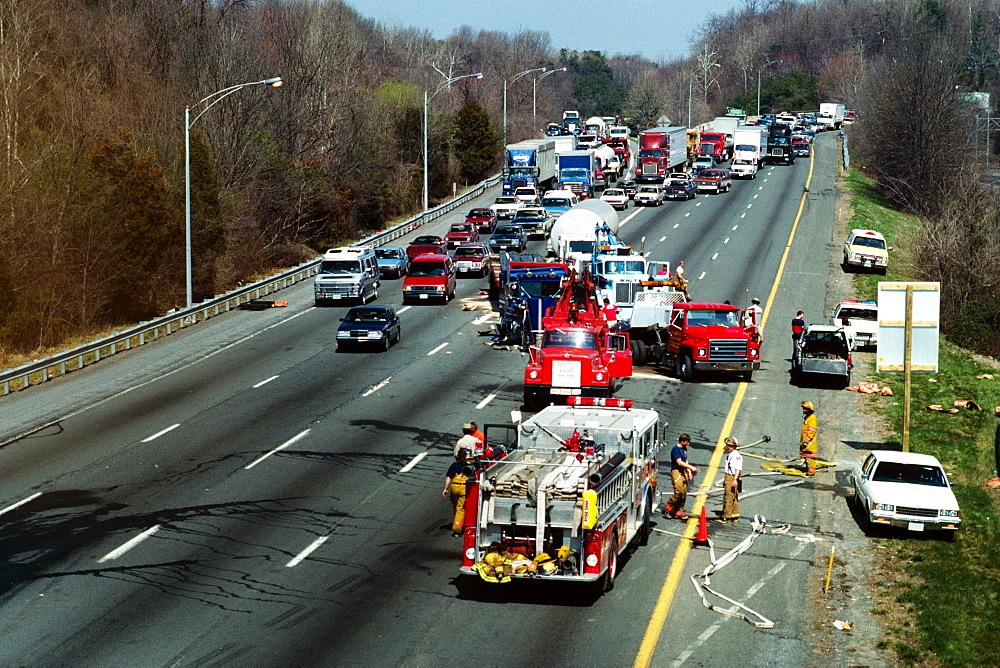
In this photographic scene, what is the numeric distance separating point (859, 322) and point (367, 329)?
1780 centimetres

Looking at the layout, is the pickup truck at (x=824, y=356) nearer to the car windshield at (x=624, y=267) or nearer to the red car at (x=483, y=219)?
the car windshield at (x=624, y=267)

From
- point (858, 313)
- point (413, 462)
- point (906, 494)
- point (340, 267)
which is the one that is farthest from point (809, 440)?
point (340, 267)

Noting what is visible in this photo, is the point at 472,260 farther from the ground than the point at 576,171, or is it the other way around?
the point at 576,171

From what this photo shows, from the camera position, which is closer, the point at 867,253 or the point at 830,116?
the point at 867,253

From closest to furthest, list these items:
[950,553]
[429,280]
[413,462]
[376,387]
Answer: [950,553], [413,462], [376,387], [429,280]

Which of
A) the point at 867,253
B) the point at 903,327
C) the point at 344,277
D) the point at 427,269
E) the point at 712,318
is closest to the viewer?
the point at 903,327

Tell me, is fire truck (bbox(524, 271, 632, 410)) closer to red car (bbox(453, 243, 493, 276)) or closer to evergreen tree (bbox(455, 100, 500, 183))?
red car (bbox(453, 243, 493, 276))

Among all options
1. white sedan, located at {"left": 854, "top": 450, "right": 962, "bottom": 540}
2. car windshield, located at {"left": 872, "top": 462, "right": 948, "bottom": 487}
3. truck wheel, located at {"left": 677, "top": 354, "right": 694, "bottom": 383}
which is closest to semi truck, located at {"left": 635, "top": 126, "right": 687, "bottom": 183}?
truck wheel, located at {"left": 677, "top": 354, "right": 694, "bottom": 383}

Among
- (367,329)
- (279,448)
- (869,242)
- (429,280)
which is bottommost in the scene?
(279,448)

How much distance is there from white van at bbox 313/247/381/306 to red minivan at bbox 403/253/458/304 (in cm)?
186

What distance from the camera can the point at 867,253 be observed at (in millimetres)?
61656

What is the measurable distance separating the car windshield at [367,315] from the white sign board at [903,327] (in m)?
19.3

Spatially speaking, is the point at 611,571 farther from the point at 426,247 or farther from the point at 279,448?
the point at 426,247

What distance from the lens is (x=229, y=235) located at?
2682 inches
